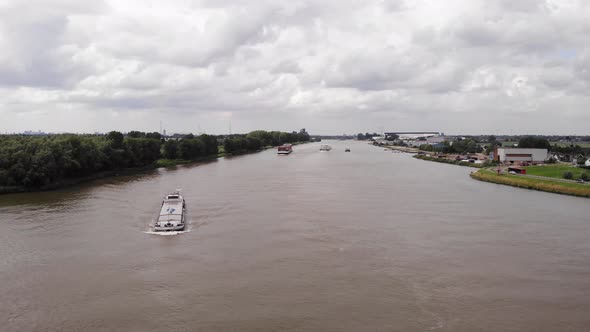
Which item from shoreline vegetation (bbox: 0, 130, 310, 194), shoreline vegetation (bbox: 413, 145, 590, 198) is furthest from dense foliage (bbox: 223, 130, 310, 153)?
shoreline vegetation (bbox: 413, 145, 590, 198)

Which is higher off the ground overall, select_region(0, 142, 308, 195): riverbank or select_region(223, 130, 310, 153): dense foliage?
select_region(223, 130, 310, 153): dense foliage

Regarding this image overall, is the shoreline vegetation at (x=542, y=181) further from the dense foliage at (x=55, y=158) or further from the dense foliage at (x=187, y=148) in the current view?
the dense foliage at (x=187, y=148)

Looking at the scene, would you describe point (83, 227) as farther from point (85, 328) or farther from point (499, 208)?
point (499, 208)

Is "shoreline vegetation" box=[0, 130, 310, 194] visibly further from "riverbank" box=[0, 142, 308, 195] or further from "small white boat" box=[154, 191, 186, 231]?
"small white boat" box=[154, 191, 186, 231]

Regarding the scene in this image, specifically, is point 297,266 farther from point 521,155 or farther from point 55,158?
point 521,155

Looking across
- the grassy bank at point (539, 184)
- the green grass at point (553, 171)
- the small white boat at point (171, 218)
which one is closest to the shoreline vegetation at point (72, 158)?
the small white boat at point (171, 218)
